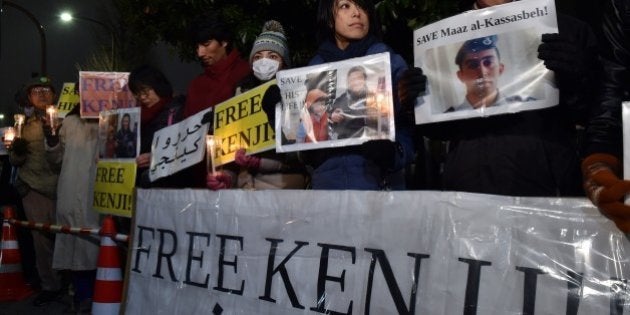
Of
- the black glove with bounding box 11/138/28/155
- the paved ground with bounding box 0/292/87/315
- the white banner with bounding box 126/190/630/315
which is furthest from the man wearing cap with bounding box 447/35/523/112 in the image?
the black glove with bounding box 11/138/28/155

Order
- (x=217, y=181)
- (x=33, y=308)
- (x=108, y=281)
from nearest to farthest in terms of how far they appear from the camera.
→ (x=217, y=181) → (x=108, y=281) → (x=33, y=308)

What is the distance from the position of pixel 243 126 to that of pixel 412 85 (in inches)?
55.6

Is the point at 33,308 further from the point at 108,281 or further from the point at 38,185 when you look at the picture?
the point at 108,281

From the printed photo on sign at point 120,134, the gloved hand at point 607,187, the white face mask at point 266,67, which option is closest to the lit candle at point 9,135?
the printed photo on sign at point 120,134

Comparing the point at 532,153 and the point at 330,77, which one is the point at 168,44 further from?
the point at 532,153

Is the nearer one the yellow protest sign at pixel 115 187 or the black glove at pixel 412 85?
the black glove at pixel 412 85

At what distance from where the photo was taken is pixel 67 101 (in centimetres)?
743

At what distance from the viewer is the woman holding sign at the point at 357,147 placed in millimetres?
3170

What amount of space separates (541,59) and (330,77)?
1.06 m

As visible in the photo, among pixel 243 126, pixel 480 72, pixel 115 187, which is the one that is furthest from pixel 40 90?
pixel 480 72

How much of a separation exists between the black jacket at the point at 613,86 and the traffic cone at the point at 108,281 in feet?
11.0

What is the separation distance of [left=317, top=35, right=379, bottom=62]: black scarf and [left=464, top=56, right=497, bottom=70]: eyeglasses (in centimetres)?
80

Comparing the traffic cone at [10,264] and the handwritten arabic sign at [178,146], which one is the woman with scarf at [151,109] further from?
the traffic cone at [10,264]

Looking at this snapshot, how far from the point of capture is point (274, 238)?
3.29m
